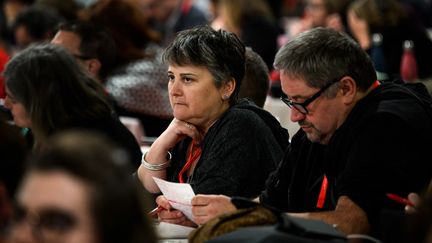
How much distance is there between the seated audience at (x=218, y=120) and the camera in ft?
13.1

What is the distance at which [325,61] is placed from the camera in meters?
3.70

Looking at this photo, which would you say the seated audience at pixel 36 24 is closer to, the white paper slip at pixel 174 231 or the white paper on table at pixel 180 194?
the white paper on table at pixel 180 194

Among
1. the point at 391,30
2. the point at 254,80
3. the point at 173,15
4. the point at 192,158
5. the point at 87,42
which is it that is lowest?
the point at 173,15

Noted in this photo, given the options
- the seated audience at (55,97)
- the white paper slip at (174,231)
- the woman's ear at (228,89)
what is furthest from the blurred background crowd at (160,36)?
the white paper slip at (174,231)

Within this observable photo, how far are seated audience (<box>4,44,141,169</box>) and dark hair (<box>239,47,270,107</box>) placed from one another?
1.92ft

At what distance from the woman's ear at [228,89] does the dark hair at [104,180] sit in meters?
2.09

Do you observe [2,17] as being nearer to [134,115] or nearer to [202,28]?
[134,115]

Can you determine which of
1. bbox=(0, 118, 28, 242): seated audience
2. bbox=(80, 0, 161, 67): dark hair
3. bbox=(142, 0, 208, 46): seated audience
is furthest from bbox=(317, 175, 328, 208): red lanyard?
bbox=(142, 0, 208, 46): seated audience

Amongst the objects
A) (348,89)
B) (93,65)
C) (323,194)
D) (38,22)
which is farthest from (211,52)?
(38,22)

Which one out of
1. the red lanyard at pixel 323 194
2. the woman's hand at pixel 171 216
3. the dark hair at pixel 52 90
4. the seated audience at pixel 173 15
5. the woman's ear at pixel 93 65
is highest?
the dark hair at pixel 52 90

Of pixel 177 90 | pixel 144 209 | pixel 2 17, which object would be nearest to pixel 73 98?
pixel 177 90

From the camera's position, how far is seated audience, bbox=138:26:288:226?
3996mm

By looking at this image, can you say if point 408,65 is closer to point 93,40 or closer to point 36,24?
point 93,40

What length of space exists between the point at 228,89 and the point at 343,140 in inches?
27.0
